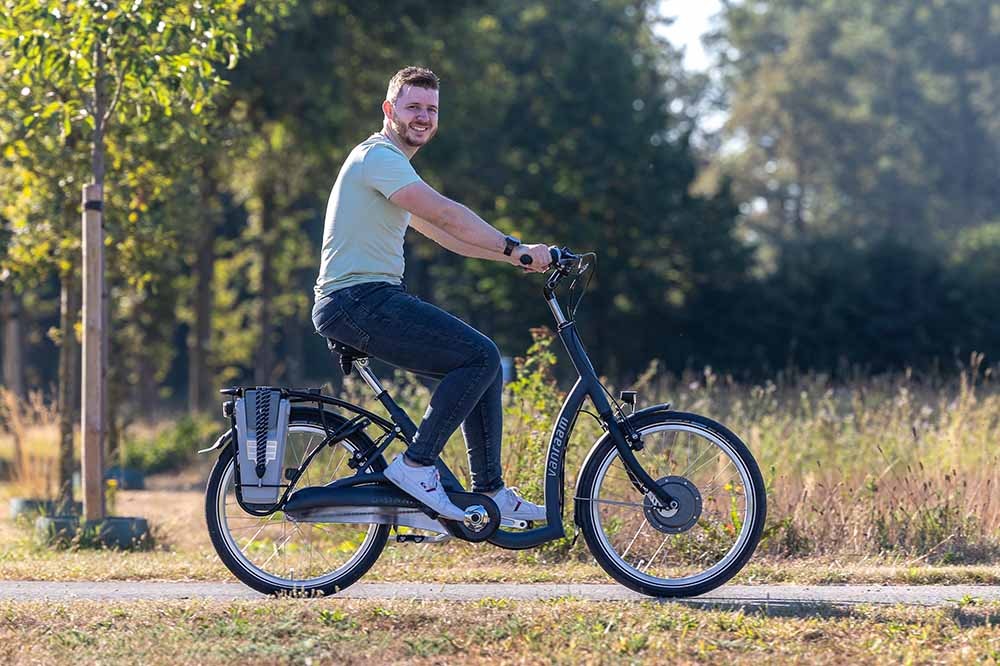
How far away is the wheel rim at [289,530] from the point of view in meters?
6.45

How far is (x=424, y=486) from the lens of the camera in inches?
246

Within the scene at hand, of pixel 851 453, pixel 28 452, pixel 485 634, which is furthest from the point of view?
pixel 28 452

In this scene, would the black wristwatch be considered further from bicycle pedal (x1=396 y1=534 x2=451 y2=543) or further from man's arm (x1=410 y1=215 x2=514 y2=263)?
bicycle pedal (x1=396 y1=534 x2=451 y2=543)

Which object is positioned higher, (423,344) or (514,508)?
(423,344)

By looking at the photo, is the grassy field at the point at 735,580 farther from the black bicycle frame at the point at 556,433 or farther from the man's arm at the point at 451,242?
the man's arm at the point at 451,242

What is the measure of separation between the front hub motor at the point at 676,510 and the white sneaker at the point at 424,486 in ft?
2.72

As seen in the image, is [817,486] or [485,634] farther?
[817,486]

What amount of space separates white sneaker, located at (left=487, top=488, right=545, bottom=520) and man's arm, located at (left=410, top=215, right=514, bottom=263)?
1028 millimetres

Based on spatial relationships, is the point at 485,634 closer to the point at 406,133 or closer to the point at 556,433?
the point at 556,433

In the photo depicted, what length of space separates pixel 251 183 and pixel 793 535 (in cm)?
2195

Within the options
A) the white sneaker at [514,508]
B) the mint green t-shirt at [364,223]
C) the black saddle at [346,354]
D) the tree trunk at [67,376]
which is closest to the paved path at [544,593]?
the white sneaker at [514,508]

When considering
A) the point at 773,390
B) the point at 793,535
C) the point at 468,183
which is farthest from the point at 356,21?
the point at 793,535

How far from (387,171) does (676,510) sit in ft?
6.29

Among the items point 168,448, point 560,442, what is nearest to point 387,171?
point 560,442
